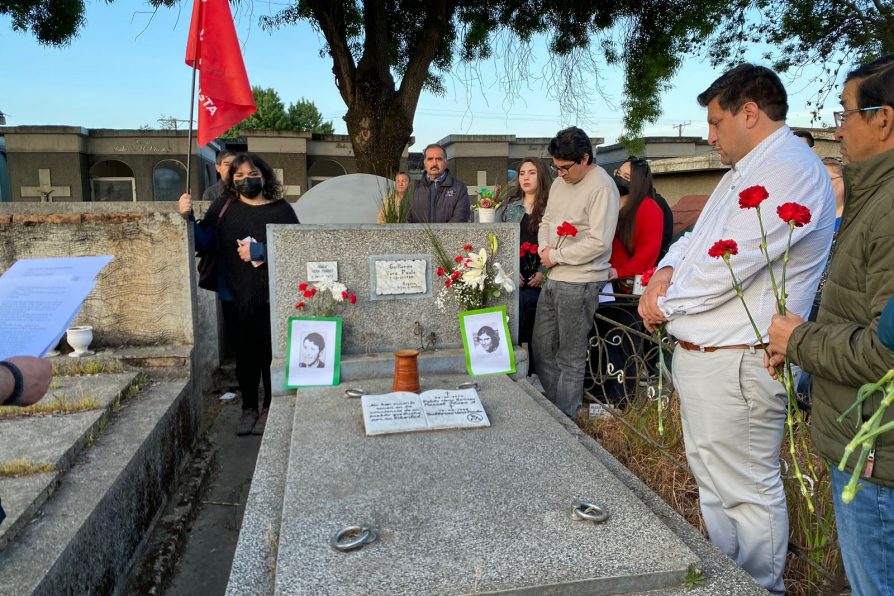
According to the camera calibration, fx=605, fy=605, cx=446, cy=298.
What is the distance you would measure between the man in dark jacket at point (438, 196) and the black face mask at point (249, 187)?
1.11m

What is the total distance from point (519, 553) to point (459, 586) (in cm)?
22

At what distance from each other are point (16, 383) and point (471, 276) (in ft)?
7.72

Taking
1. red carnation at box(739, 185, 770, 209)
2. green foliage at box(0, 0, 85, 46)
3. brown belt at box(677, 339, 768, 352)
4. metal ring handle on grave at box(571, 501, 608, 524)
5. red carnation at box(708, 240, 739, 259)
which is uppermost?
green foliage at box(0, 0, 85, 46)

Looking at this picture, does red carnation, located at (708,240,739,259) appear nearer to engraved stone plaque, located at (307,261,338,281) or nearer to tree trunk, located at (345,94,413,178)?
engraved stone plaque, located at (307,261,338,281)

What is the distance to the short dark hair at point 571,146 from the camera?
3396 mm

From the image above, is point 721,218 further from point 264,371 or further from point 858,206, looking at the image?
point 264,371

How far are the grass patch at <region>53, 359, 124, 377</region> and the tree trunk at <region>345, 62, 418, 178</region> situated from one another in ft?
12.9

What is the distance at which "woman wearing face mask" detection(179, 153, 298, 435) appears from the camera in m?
4.07

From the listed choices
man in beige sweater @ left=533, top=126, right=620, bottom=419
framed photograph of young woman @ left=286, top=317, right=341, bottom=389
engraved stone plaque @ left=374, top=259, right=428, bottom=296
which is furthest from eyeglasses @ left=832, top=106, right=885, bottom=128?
framed photograph of young woman @ left=286, top=317, right=341, bottom=389

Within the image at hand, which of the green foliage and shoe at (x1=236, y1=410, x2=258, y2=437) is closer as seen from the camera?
shoe at (x1=236, y1=410, x2=258, y2=437)

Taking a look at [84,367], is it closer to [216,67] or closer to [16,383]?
[216,67]

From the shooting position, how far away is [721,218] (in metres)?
1.96

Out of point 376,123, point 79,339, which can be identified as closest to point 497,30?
point 376,123

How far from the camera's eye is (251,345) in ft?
13.8
